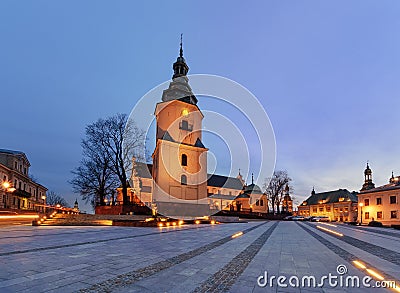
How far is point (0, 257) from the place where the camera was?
6.66 m

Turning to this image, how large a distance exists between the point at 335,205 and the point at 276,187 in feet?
99.1

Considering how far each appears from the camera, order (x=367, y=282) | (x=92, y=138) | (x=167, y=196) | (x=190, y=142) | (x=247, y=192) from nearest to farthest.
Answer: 1. (x=367, y=282)
2. (x=92, y=138)
3. (x=167, y=196)
4. (x=190, y=142)
5. (x=247, y=192)

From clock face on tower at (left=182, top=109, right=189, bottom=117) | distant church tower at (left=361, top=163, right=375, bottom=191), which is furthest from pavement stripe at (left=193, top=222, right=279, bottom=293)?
distant church tower at (left=361, top=163, right=375, bottom=191)

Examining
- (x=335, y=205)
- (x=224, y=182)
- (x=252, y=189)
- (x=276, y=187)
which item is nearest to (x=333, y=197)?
(x=335, y=205)

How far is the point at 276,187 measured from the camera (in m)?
59.4

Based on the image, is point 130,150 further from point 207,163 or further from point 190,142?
point 207,163

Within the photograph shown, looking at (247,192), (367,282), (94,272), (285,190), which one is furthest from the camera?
(247,192)

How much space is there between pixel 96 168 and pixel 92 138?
4108 mm

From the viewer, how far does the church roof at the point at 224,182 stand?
228 feet

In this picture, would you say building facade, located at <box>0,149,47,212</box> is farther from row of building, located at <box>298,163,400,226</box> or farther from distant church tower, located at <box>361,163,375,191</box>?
distant church tower, located at <box>361,163,375,191</box>

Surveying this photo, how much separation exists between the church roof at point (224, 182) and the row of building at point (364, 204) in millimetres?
27116

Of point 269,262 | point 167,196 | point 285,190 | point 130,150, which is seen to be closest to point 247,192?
point 285,190

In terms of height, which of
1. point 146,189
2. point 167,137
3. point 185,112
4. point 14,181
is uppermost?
point 185,112

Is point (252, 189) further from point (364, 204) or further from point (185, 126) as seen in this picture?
point (185, 126)
